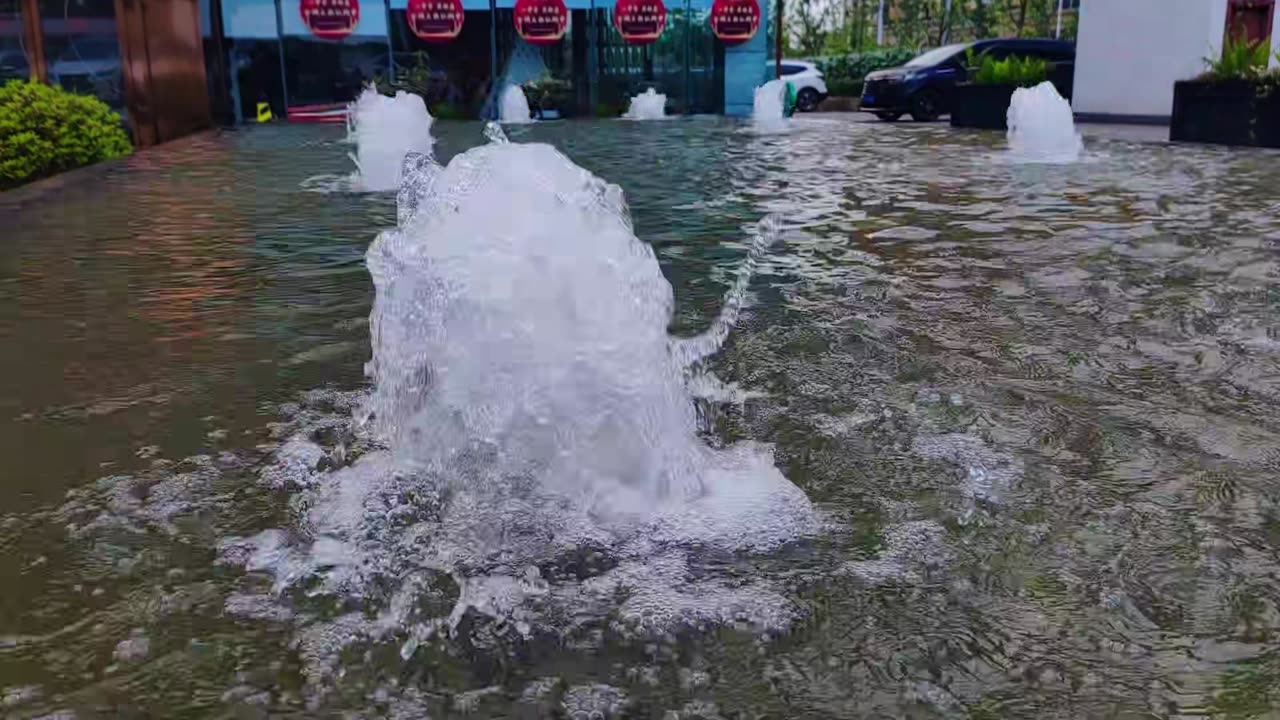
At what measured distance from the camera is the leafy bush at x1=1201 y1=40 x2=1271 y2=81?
14.8 meters

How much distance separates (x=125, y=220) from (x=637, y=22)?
1751 cm

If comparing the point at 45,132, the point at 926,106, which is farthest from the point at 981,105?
the point at 45,132

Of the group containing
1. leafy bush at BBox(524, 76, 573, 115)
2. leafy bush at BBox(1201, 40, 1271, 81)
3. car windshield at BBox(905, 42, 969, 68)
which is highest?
car windshield at BBox(905, 42, 969, 68)

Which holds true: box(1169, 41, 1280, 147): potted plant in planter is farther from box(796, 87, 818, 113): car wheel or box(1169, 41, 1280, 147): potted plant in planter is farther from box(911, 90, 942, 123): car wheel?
box(796, 87, 818, 113): car wheel

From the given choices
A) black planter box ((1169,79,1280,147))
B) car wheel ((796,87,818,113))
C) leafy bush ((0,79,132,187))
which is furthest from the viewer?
car wheel ((796,87,818,113))

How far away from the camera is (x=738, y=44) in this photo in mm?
25891

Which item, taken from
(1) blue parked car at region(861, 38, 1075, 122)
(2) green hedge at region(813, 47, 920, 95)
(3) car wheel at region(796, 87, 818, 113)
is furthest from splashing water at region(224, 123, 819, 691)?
(2) green hedge at region(813, 47, 920, 95)

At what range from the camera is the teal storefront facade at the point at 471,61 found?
23797mm

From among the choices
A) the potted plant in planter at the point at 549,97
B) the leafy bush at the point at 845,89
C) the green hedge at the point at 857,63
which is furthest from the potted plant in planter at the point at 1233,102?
the green hedge at the point at 857,63

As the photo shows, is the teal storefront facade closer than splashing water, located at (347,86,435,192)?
No

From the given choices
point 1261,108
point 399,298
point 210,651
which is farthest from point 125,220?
point 1261,108

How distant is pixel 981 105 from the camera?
19.1 meters

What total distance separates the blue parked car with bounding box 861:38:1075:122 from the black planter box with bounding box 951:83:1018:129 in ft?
9.78

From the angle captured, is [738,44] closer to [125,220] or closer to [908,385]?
[125,220]
